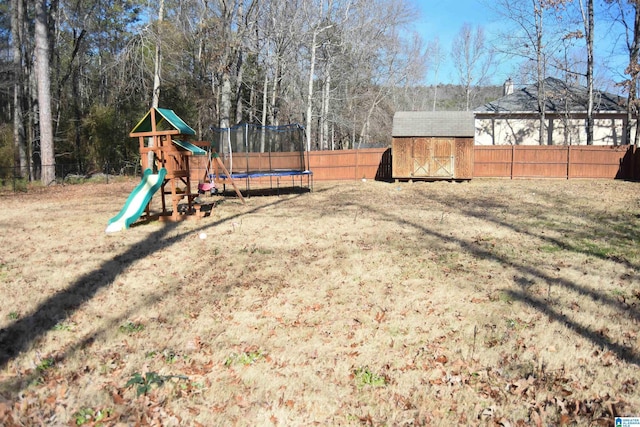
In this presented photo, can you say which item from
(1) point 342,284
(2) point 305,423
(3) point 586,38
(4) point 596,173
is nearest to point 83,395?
(2) point 305,423

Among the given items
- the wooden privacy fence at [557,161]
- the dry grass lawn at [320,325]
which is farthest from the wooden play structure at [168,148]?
the wooden privacy fence at [557,161]

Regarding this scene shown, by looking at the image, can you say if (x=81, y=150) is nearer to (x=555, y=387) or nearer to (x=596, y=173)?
(x=596, y=173)

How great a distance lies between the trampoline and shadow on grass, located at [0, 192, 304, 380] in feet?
24.0

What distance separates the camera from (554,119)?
29.9m

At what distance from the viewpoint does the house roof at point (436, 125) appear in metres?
20.4

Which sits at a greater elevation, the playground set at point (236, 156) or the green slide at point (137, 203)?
the playground set at point (236, 156)

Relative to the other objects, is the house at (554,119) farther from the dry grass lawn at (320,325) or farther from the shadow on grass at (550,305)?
the shadow on grass at (550,305)

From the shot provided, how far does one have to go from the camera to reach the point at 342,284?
5.93 metres

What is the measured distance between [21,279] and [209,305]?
269 cm

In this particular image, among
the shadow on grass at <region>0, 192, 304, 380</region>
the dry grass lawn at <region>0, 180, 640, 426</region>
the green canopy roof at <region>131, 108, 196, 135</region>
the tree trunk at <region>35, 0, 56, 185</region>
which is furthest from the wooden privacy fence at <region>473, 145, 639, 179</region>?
the tree trunk at <region>35, 0, 56, 185</region>

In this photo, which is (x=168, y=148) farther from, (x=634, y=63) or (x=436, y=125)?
(x=634, y=63)

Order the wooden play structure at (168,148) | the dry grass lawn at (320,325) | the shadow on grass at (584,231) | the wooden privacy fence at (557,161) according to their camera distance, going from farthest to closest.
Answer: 1. the wooden privacy fence at (557,161)
2. the wooden play structure at (168,148)
3. the shadow on grass at (584,231)
4. the dry grass lawn at (320,325)

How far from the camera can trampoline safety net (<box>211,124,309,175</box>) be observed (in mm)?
15344

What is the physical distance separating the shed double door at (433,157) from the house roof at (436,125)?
0.35 m
